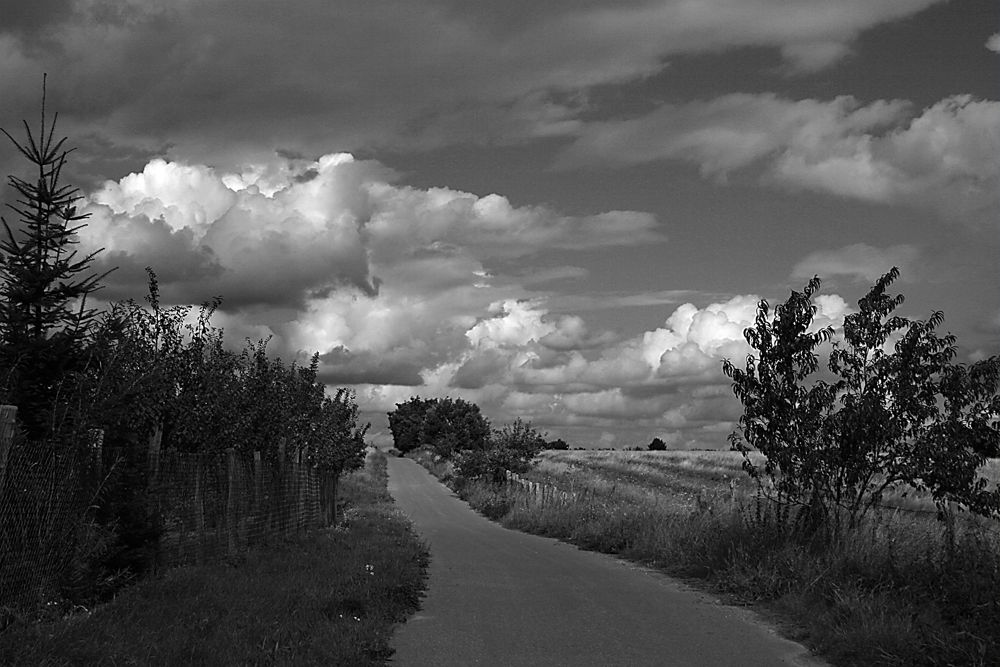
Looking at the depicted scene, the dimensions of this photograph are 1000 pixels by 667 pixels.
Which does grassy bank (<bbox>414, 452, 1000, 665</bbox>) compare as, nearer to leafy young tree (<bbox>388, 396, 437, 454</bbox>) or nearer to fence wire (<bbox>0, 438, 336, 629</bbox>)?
fence wire (<bbox>0, 438, 336, 629</bbox>)

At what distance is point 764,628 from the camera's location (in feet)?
35.0

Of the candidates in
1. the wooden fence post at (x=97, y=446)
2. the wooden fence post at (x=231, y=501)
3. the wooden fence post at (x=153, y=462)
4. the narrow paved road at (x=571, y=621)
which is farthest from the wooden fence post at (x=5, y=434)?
the wooden fence post at (x=231, y=501)

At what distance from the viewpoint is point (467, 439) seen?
8262 cm

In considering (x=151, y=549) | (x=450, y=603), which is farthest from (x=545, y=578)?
(x=151, y=549)

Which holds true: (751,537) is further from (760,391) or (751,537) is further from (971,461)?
(971,461)

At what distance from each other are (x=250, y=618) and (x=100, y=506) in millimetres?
2454

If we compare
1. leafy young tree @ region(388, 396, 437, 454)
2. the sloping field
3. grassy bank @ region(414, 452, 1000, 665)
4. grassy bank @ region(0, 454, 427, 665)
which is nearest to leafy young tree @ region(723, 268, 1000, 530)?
grassy bank @ region(414, 452, 1000, 665)

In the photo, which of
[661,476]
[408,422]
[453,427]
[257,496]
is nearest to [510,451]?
[661,476]

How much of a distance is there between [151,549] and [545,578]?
6191mm

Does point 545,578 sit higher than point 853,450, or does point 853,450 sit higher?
point 853,450

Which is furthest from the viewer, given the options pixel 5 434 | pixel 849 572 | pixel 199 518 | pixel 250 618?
pixel 199 518

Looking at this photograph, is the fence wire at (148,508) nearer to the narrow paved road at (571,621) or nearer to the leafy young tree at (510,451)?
the narrow paved road at (571,621)

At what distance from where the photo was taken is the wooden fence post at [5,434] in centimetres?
841

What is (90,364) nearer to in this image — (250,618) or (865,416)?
(250,618)
